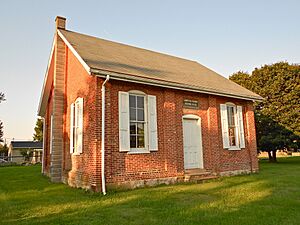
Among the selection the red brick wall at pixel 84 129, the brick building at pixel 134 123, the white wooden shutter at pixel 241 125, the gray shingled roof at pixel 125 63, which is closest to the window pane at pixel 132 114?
the brick building at pixel 134 123

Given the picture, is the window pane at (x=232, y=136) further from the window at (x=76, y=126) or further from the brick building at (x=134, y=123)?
the window at (x=76, y=126)

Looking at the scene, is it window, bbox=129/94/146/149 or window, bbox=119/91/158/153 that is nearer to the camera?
window, bbox=119/91/158/153

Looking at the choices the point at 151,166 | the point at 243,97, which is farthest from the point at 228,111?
the point at 151,166

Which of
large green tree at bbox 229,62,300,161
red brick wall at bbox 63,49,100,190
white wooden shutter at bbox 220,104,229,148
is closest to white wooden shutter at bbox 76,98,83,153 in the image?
red brick wall at bbox 63,49,100,190

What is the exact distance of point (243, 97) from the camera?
1351 centimetres

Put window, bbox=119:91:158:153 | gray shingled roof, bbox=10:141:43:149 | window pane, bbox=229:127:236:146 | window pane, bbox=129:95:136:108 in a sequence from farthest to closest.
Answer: gray shingled roof, bbox=10:141:43:149 → window pane, bbox=229:127:236:146 → window pane, bbox=129:95:136:108 → window, bbox=119:91:158:153

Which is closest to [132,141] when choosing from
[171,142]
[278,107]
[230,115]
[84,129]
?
[171,142]

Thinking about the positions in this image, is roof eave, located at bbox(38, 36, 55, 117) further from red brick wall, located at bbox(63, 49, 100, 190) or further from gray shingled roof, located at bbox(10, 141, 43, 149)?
gray shingled roof, located at bbox(10, 141, 43, 149)

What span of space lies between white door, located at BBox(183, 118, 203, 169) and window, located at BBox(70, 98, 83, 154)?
4440mm

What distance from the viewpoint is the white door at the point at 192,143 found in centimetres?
1166

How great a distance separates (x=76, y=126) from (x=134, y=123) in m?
2.54

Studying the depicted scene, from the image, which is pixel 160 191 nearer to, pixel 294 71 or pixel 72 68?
pixel 72 68

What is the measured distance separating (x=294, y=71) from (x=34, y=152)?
37672 mm

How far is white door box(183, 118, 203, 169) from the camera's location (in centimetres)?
1166
